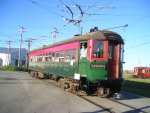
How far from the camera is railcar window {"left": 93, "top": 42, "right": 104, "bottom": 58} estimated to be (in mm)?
15562

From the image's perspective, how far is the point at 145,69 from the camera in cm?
6650

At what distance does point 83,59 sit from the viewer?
52.6 feet

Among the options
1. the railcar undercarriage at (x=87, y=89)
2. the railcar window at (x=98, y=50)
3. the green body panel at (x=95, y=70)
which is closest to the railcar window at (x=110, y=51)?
the railcar window at (x=98, y=50)

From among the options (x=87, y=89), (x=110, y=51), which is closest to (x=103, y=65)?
(x=110, y=51)

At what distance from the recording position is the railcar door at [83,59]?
15814 mm

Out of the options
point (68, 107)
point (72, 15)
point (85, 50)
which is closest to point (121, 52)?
point (85, 50)

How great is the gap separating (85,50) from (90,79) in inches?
67.3

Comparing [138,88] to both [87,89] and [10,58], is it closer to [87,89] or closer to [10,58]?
[87,89]

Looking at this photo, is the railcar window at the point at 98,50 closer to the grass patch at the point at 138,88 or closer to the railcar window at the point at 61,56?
the railcar window at the point at 61,56

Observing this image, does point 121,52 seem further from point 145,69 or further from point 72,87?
point 145,69

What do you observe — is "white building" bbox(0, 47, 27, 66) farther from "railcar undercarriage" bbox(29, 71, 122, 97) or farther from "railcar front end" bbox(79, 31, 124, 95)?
"railcar front end" bbox(79, 31, 124, 95)

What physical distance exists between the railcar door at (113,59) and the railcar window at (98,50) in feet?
1.63

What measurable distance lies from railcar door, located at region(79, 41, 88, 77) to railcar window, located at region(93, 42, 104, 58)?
2.12 feet

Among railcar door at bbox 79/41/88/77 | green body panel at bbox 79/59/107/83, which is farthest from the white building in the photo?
green body panel at bbox 79/59/107/83
